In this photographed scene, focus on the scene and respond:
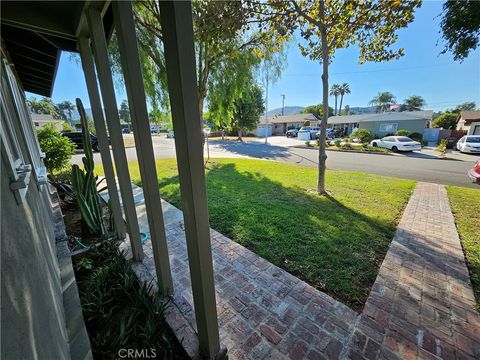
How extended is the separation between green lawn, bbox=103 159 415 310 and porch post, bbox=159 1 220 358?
62.3 inches

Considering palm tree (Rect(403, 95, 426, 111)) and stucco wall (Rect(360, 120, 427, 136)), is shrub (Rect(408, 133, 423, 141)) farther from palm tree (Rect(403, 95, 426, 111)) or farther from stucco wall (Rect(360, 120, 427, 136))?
palm tree (Rect(403, 95, 426, 111))

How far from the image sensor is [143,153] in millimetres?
1965

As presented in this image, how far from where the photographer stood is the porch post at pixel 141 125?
1771 millimetres

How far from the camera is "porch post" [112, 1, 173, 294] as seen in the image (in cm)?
177

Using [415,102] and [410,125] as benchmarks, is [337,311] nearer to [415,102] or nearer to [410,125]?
[410,125]

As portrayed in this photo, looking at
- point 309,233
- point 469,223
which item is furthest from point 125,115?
point 469,223

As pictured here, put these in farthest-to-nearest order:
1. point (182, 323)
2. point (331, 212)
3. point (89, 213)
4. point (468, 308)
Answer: point (331, 212) → point (89, 213) → point (468, 308) → point (182, 323)

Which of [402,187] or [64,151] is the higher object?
[64,151]

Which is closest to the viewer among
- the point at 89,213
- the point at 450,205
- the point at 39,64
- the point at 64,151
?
the point at 89,213

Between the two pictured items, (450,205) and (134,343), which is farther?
(450,205)

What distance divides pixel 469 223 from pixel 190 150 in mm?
5711

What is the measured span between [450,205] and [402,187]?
4.73ft

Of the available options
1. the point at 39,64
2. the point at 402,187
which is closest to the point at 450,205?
the point at 402,187

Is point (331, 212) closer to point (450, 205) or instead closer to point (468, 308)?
point (468, 308)
